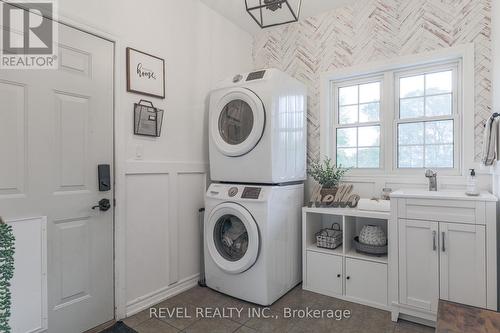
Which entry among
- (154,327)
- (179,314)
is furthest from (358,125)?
(154,327)

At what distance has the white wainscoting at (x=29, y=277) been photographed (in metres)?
1.60

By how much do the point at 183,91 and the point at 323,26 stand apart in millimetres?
1649

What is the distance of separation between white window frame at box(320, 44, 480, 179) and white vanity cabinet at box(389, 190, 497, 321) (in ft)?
2.05

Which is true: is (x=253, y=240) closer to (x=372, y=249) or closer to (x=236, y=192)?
(x=236, y=192)

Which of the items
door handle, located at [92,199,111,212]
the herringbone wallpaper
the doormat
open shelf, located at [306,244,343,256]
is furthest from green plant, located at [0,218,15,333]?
the herringbone wallpaper

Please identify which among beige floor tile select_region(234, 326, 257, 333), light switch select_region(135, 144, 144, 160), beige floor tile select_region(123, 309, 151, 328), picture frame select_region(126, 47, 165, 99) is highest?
picture frame select_region(126, 47, 165, 99)

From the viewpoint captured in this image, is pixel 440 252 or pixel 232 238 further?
pixel 232 238

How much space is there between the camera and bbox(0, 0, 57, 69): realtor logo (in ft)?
5.23

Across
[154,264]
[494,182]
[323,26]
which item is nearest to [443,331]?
[494,182]

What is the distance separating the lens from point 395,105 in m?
2.76

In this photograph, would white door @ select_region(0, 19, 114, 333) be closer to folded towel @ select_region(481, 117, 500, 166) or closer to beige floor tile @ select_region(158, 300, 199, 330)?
beige floor tile @ select_region(158, 300, 199, 330)

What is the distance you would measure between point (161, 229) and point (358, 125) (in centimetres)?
219

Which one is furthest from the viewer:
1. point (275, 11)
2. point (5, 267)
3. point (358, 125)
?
point (358, 125)

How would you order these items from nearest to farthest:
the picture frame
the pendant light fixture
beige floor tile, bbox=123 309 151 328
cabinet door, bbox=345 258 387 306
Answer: the pendant light fixture < beige floor tile, bbox=123 309 151 328 < the picture frame < cabinet door, bbox=345 258 387 306
